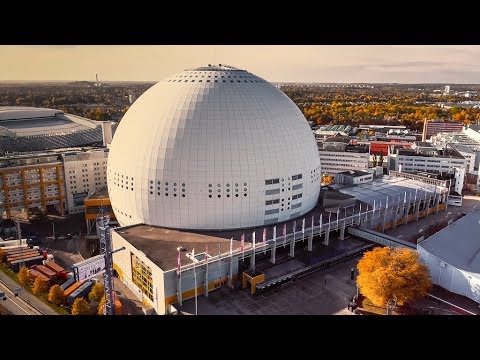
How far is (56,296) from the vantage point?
1163 inches

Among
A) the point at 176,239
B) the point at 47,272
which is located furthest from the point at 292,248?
the point at 47,272

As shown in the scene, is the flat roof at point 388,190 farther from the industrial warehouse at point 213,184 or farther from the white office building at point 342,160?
the white office building at point 342,160

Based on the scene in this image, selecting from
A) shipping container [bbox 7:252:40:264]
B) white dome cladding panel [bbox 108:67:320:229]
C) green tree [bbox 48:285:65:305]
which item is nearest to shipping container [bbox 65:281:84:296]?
green tree [bbox 48:285:65:305]

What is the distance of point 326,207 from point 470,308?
1613 cm

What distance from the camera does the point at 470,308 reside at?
26.8 m

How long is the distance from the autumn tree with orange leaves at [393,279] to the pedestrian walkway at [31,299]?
2246 cm

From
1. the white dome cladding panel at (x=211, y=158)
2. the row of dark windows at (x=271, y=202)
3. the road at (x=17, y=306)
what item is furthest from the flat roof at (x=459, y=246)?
the road at (x=17, y=306)

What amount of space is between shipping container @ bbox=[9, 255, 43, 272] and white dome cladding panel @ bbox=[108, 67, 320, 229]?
809cm

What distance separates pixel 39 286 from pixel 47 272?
A: 106 inches

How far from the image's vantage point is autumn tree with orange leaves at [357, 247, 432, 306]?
26016 millimetres

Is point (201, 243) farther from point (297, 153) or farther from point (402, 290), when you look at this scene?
point (402, 290)

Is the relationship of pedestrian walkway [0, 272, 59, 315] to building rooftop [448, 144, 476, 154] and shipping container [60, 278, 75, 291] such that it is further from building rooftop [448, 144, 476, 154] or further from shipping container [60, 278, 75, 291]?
building rooftop [448, 144, 476, 154]

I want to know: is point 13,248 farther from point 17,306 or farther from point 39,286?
point 17,306

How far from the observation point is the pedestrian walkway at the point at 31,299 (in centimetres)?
2905
